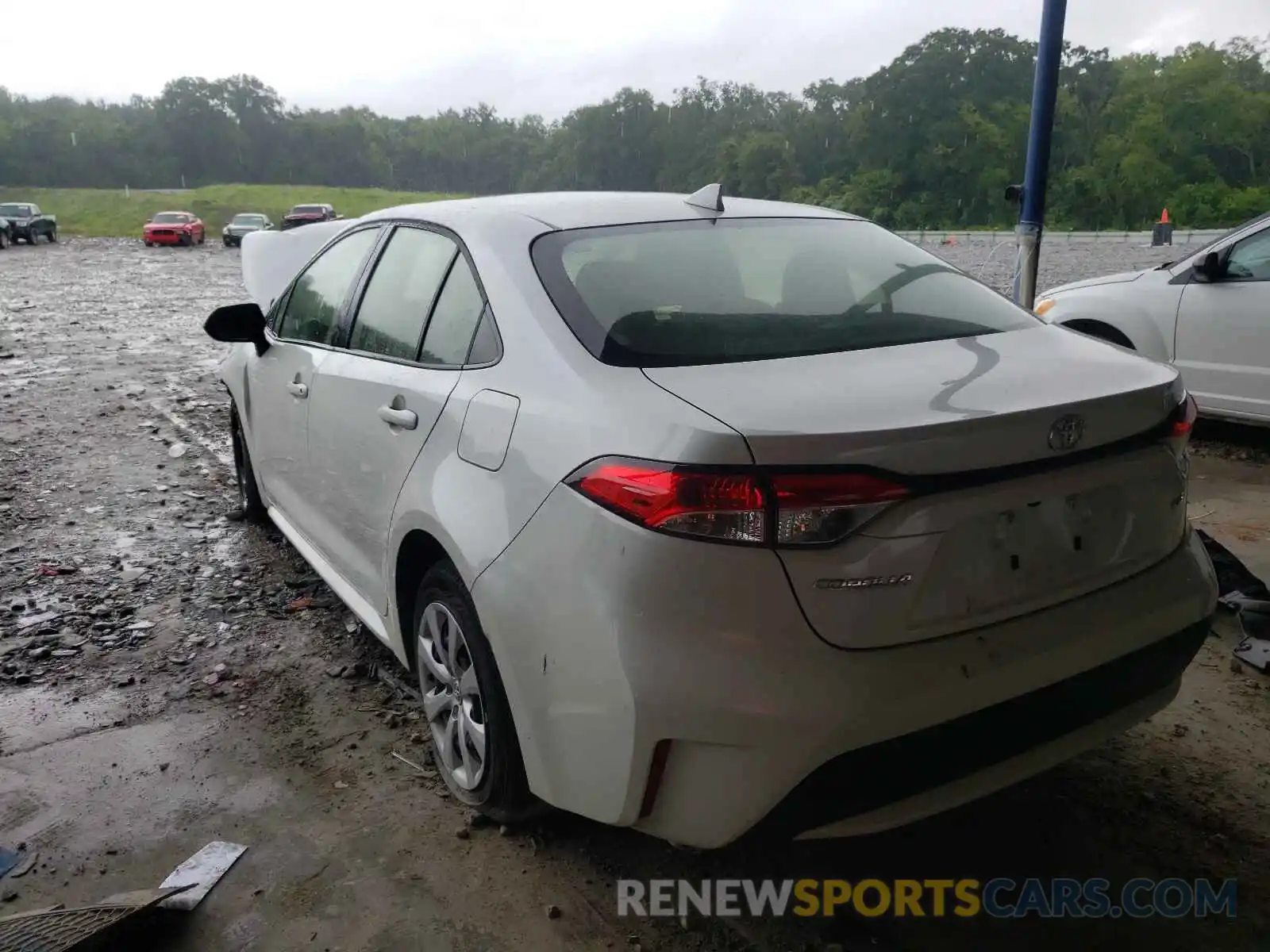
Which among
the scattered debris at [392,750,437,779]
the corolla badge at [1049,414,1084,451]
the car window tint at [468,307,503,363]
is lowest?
the scattered debris at [392,750,437,779]

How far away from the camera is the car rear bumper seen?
5.98ft

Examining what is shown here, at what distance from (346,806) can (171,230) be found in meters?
43.2

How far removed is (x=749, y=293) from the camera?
2580 millimetres

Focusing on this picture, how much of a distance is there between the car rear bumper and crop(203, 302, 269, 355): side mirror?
95.8 inches

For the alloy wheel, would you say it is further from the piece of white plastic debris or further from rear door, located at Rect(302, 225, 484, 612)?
the piece of white plastic debris

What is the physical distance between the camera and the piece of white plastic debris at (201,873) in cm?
236

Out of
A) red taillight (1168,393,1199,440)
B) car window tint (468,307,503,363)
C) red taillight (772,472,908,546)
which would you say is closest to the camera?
red taillight (772,472,908,546)

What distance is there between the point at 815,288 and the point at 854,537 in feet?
3.45

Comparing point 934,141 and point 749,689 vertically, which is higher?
point 934,141

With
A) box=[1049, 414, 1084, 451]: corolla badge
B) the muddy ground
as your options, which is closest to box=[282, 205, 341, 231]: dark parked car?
the muddy ground

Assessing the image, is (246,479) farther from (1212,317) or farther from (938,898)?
(1212,317)

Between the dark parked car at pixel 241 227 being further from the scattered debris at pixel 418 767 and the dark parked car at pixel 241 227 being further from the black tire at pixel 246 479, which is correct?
the scattered debris at pixel 418 767

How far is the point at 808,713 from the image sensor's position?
1.82 m

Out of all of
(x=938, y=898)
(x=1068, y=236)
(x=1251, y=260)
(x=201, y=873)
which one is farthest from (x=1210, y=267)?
(x=1068, y=236)
